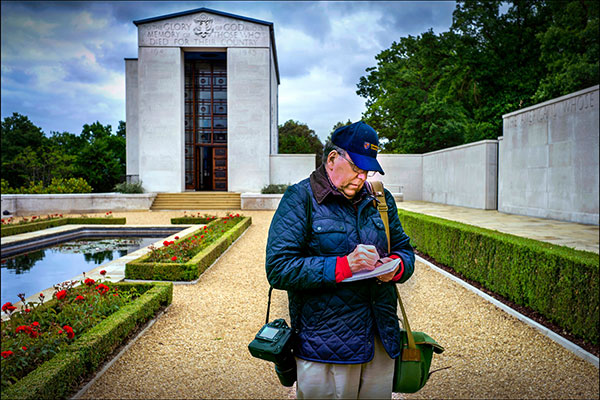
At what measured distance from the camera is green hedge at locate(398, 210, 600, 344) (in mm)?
4273

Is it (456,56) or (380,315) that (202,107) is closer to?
(456,56)

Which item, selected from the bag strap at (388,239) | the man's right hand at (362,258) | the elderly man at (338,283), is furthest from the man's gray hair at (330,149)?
the man's right hand at (362,258)

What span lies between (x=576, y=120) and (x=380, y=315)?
13847 mm

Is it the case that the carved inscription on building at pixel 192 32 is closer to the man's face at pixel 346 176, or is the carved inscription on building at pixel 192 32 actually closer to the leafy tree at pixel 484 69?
the leafy tree at pixel 484 69

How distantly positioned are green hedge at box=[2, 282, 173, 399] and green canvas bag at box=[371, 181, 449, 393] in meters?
2.46

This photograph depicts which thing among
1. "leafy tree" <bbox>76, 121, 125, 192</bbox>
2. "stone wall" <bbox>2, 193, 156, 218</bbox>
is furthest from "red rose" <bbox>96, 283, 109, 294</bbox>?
"leafy tree" <bbox>76, 121, 125, 192</bbox>

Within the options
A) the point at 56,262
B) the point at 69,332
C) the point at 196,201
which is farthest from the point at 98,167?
the point at 69,332

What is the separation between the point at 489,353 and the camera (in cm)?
431

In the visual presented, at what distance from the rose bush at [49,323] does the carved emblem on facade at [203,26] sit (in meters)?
23.3

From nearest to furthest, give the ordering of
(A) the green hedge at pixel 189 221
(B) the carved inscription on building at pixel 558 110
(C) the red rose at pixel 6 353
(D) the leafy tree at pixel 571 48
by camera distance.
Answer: (C) the red rose at pixel 6 353
(B) the carved inscription on building at pixel 558 110
(A) the green hedge at pixel 189 221
(D) the leafy tree at pixel 571 48

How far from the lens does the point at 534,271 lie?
5164 mm

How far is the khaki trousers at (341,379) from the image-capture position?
1971 millimetres

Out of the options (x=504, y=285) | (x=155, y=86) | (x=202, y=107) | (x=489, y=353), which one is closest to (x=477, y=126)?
(x=202, y=107)

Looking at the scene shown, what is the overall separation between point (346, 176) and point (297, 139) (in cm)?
5540
